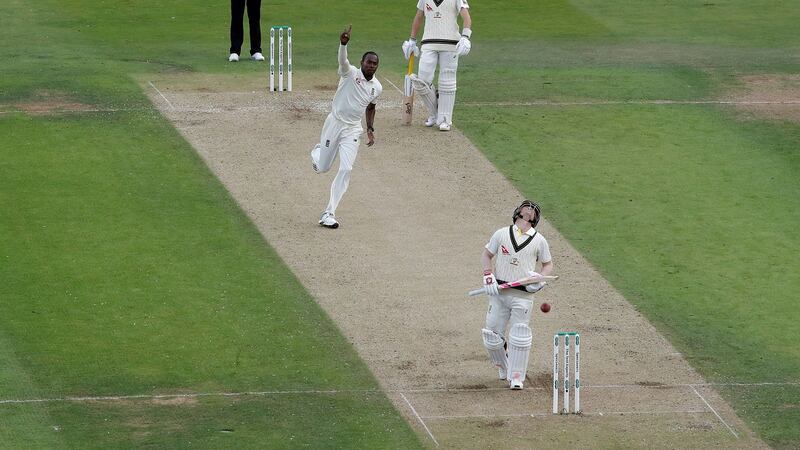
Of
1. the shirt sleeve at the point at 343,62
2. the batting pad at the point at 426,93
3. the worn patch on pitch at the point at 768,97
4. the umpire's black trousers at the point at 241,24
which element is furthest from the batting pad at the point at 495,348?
the umpire's black trousers at the point at 241,24

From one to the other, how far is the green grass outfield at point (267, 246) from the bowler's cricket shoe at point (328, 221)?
1.09 metres

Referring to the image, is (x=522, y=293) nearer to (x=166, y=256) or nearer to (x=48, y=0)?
(x=166, y=256)

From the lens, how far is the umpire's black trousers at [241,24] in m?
28.7

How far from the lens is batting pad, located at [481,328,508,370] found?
17172 millimetres

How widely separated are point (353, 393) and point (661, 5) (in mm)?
19906

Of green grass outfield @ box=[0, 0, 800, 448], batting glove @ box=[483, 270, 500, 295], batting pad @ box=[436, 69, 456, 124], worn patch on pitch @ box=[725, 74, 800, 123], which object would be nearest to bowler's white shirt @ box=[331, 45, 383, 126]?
green grass outfield @ box=[0, 0, 800, 448]

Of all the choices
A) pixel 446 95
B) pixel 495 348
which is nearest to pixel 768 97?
pixel 446 95

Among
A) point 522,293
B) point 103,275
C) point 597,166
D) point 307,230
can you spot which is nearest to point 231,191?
point 307,230

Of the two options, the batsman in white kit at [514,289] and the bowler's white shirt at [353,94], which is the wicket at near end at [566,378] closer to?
the batsman in white kit at [514,289]

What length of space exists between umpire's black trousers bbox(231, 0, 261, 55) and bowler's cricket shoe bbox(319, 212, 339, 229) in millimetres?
7820

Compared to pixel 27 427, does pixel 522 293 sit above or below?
above

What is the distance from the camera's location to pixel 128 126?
1013 inches

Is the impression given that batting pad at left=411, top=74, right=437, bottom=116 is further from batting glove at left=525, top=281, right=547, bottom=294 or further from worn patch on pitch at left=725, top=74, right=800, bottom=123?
batting glove at left=525, top=281, right=547, bottom=294

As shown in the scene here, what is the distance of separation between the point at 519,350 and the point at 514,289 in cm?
63
